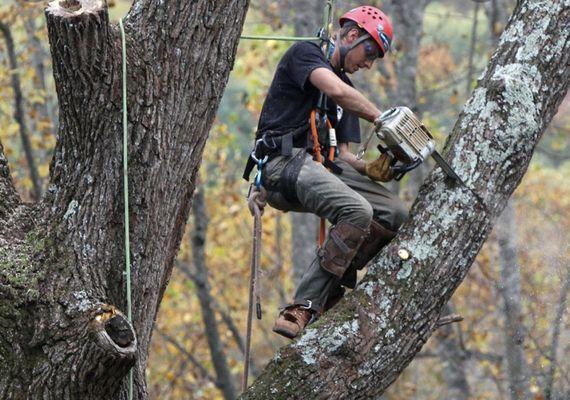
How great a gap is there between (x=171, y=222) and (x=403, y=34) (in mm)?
7158

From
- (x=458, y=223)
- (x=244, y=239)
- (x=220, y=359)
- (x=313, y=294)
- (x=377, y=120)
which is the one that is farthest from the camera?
(x=244, y=239)

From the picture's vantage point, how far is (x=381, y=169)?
492 cm

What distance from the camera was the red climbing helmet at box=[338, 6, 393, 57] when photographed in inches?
199

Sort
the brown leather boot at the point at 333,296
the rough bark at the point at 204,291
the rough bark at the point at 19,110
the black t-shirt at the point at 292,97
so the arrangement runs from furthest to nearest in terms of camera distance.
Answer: the rough bark at the point at 204,291
the rough bark at the point at 19,110
the brown leather boot at the point at 333,296
the black t-shirt at the point at 292,97

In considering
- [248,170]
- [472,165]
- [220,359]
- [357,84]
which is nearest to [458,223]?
[472,165]

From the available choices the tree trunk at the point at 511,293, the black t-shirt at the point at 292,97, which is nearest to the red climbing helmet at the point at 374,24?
the black t-shirt at the point at 292,97

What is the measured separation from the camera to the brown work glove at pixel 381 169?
193 inches

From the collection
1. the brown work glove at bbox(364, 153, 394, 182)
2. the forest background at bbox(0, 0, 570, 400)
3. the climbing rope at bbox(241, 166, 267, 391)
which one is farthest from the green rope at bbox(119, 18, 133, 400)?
the forest background at bbox(0, 0, 570, 400)

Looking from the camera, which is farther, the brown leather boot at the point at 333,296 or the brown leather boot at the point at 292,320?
the brown leather boot at the point at 333,296

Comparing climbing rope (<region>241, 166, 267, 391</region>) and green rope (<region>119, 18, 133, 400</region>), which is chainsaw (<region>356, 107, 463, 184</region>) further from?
green rope (<region>119, 18, 133, 400</region>)

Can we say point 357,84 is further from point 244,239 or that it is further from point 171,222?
point 171,222

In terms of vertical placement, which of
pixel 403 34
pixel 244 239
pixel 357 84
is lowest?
pixel 244 239

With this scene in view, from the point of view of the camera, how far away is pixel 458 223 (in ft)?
14.0

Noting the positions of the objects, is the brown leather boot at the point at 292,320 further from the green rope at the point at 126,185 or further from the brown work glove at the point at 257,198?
the green rope at the point at 126,185
